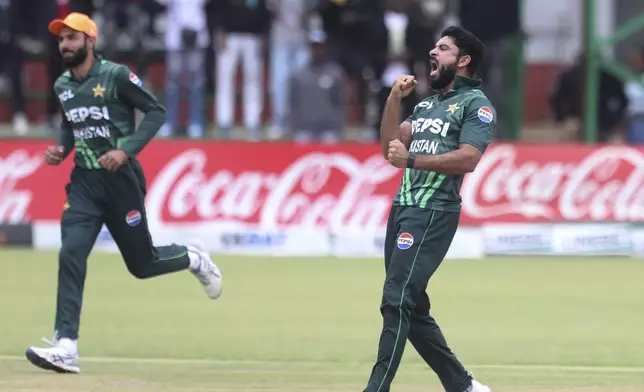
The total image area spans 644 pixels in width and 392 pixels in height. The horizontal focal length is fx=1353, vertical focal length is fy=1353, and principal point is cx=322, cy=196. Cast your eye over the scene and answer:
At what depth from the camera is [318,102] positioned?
17359mm

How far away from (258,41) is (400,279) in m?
10.8

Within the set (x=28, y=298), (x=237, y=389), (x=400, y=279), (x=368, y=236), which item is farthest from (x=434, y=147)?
(x=368, y=236)

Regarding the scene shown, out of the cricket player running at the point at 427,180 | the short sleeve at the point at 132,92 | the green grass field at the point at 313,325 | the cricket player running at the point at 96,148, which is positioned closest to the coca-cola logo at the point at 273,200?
the green grass field at the point at 313,325

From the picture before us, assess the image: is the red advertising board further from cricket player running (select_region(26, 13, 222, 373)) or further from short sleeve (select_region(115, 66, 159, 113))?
short sleeve (select_region(115, 66, 159, 113))

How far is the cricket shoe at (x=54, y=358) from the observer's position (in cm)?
841

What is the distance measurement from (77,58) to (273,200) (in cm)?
767

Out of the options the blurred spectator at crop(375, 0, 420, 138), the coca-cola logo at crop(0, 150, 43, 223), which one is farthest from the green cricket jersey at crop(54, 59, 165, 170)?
the blurred spectator at crop(375, 0, 420, 138)

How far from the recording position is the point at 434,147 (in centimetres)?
734

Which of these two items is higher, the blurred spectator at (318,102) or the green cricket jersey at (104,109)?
the green cricket jersey at (104,109)

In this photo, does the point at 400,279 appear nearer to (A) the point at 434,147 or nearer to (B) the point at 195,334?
(A) the point at 434,147

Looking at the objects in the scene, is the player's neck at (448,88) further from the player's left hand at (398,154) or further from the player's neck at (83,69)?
the player's neck at (83,69)

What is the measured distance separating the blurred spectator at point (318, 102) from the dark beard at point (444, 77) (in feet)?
32.4

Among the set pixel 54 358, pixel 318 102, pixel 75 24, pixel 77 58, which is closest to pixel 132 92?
pixel 77 58

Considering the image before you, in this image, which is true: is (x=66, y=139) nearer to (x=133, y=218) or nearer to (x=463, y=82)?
(x=133, y=218)
